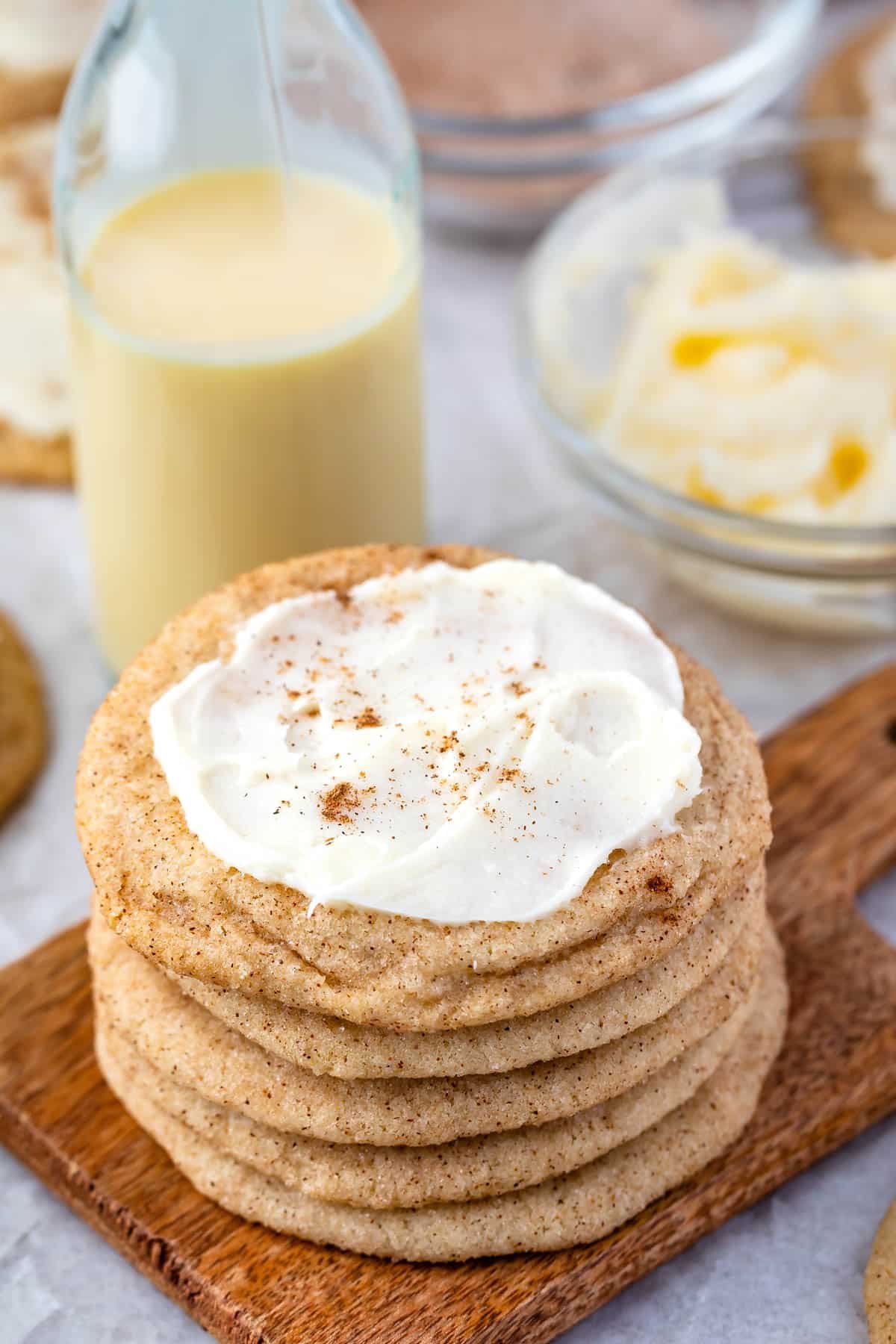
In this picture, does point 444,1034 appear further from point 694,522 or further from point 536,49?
point 536,49

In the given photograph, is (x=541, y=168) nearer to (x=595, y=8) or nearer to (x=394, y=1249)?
(x=595, y=8)

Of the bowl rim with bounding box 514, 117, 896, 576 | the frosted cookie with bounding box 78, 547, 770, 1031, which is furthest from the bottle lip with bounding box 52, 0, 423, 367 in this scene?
the frosted cookie with bounding box 78, 547, 770, 1031

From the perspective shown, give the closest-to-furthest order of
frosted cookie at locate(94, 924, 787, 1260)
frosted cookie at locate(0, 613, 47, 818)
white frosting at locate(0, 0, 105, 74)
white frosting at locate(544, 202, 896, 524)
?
frosted cookie at locate(94, 924, 787, 1260) < frosted cookie at locate(0, 613, 47, 818) < white frosting at locate(544, 202, 896, 524) < white frosting at locate(0, 0, 105, 74)

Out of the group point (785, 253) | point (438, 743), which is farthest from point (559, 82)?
point (438, 743)

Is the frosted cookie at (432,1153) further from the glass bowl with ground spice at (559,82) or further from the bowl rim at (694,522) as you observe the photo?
the glass bowl with ground spice at (559,82)

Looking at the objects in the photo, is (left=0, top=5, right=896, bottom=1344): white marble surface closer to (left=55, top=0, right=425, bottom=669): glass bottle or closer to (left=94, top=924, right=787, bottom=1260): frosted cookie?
(left=94, top=924, right=787, bottom=1260): frosted cookie

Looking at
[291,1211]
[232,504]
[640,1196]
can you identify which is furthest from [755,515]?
[291,1211]

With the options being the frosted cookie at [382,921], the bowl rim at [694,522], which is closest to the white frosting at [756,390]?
the bowl rim at [694,522]
